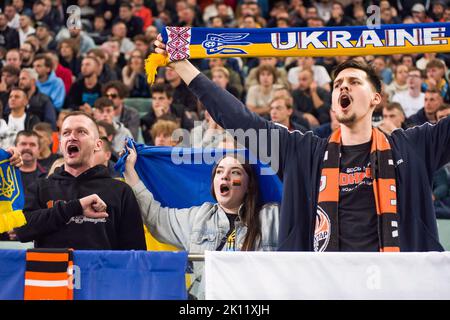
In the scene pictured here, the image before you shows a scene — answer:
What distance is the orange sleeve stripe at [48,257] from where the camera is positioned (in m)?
4.66

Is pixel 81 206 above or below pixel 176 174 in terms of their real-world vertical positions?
below

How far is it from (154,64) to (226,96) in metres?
0.49

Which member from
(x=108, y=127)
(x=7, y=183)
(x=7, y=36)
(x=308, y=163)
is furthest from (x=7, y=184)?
(x=7, y=36)

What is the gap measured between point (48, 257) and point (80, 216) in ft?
3.69

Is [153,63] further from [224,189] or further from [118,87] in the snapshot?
[118,87]

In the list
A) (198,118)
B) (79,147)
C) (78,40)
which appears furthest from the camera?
(78,40)

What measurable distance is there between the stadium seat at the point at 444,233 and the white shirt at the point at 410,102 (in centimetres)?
419

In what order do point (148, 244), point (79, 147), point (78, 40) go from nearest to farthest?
point (79, 147), point (148, 244), point (78, 40)

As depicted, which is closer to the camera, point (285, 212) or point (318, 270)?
point (318, 270)

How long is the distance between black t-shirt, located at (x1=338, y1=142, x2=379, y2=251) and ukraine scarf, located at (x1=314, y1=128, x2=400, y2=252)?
5cm

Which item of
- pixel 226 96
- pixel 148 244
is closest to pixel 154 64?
pixel 226 96

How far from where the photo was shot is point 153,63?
5.64 metres
